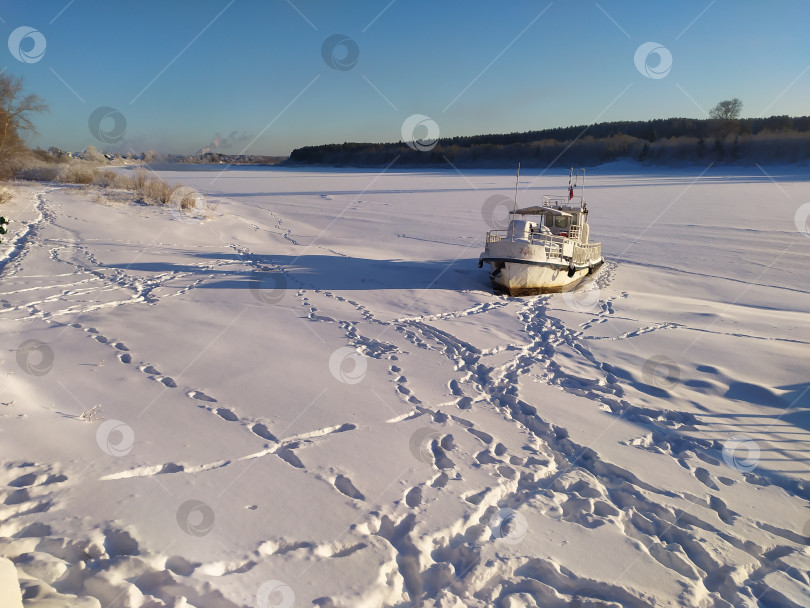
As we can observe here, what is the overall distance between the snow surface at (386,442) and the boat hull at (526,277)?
842mm

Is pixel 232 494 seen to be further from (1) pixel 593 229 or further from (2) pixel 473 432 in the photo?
(1) pixel 593 229

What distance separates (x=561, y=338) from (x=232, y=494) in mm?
7070

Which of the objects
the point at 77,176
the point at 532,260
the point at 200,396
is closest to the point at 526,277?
the point at 532,260

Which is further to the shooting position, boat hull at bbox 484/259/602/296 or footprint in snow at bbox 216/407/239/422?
boat hull at bbox 484/259/602/296

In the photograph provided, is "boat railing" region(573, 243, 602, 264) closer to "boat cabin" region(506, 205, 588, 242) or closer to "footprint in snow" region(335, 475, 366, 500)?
"boat cabin" region(506, 205, 588, 242)

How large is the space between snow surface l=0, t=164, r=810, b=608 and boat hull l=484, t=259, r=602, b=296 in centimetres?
84

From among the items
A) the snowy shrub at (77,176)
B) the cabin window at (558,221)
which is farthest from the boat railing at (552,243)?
the snowy shrub at (77,176)

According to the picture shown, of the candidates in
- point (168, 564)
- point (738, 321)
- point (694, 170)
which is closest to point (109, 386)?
point (168, 564)

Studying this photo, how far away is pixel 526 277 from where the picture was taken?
13.5 meters

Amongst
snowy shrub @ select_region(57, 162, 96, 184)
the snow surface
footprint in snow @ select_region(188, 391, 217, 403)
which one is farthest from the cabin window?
snowy shrub @ select_region(57, 162, 96, 184)

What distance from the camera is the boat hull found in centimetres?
1340

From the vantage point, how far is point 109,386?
600cm

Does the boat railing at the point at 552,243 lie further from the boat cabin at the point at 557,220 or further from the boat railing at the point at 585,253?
the boat cabin at the point at 557,220

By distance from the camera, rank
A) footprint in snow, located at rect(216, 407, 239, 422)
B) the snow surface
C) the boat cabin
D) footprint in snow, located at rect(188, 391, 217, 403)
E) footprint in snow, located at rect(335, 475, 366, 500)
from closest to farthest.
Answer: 1. the snow surface
2. footprint in snow, located at rect(335, 475, 366, 500)
3. footprint in snow, located at rect(216, 407, 239, 422)
4. footprint in snow, located at rect(188, 391, 217, 403)
5. the boat cabin
